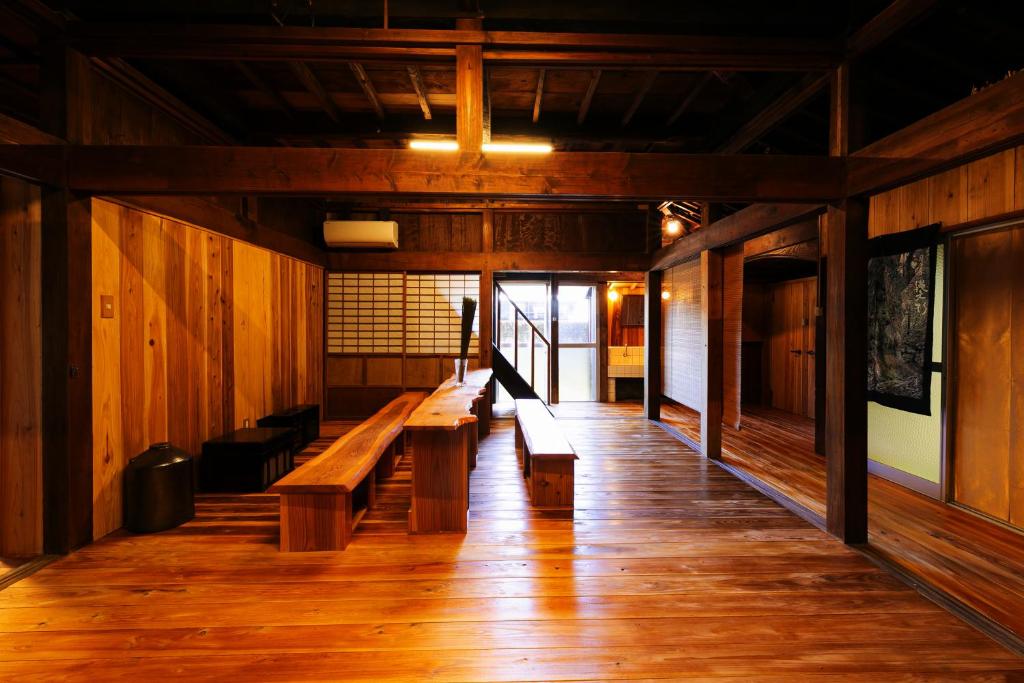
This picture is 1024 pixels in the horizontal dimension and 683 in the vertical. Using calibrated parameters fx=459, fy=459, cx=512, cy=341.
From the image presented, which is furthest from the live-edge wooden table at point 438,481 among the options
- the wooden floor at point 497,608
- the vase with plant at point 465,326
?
the vase with plant at point 465,326

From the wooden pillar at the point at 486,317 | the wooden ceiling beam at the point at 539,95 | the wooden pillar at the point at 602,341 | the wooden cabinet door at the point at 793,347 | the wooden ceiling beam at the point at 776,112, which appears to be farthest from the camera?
the wooden pillar at the point at 602,341

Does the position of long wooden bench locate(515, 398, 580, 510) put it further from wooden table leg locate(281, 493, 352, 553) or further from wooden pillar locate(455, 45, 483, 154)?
wooden pillar locate(455, 45, 483, 154)

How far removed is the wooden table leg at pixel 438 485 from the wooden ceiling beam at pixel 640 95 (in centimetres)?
297

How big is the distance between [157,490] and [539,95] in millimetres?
4126

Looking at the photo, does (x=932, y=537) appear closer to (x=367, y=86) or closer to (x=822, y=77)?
(x=822, y=77)

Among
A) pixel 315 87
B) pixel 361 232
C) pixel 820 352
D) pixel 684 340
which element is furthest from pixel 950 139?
pixel 361 232

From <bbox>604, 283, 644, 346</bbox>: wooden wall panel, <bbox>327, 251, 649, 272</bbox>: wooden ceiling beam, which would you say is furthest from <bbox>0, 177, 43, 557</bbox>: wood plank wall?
<bbox>604, 283, 644, 346</bbox>: wooden wall panel

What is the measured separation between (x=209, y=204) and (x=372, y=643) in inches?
156

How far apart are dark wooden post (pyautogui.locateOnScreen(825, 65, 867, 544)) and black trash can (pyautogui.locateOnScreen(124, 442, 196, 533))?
451 cm

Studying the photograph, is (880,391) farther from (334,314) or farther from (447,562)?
(334,314)

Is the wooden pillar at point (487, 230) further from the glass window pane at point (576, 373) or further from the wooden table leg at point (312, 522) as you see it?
the wooden table leg at point (312, 522)

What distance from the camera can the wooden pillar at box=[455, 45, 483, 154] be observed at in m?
2.99

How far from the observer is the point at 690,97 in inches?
154

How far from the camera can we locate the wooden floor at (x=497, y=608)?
6.21ft
